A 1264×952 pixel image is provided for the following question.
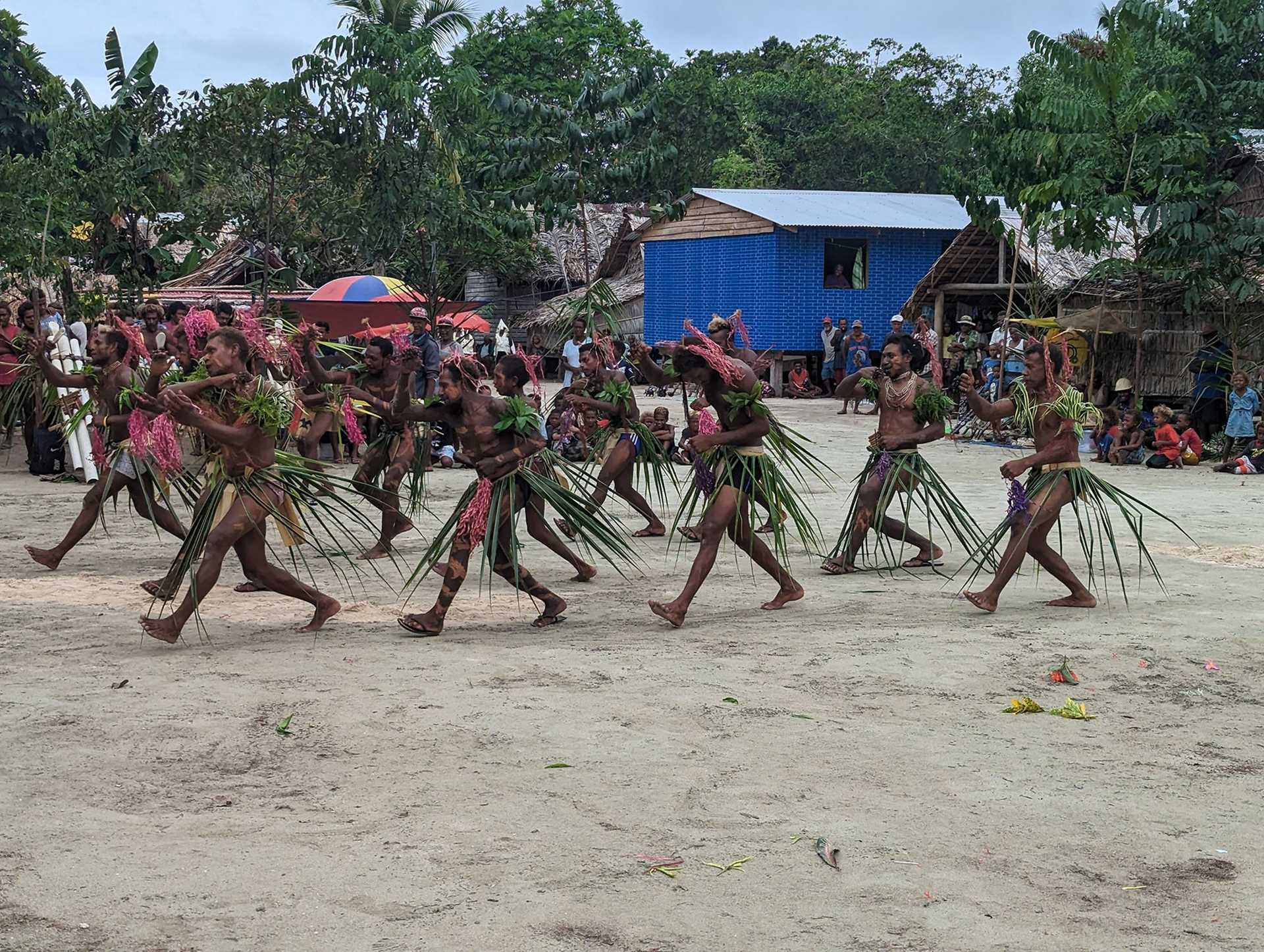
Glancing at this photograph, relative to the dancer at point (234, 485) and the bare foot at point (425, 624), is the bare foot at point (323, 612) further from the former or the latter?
the bare foot at point (425, 624)

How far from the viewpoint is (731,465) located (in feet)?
24.8

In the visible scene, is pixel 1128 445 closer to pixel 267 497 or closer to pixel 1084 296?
pixel 1084 296

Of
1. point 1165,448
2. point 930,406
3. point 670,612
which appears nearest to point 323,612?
point 670,612

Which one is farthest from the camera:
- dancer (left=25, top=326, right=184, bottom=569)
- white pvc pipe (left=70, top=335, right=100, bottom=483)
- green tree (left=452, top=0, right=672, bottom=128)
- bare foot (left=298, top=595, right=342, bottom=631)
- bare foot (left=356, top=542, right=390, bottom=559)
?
green tree (left=452, top=0, right=672, bottom=128)

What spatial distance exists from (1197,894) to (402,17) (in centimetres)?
2255

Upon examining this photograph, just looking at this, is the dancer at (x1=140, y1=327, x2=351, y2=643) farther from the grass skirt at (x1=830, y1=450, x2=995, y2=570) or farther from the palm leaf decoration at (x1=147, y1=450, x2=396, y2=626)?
the grass skirt at (x1=830, y1=450, x2=995, y2=570)

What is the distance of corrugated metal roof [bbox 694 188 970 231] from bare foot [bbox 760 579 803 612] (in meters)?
20.0

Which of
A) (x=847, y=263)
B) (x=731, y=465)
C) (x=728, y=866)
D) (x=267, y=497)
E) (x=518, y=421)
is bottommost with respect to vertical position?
(x=728, y=866)

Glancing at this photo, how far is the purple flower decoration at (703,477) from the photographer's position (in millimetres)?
7770

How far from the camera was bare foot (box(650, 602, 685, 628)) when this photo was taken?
7.19 m

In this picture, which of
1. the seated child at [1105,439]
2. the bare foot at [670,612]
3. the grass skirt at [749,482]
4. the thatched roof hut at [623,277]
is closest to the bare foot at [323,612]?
the bare foot at [670,612]

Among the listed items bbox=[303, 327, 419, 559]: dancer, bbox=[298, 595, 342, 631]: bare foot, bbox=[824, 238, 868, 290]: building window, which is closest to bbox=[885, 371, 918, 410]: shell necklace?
bbox=[303, 327, 419, 559]: dancer

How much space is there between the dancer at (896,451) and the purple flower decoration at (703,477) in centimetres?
120

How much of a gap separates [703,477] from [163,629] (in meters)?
2.80
